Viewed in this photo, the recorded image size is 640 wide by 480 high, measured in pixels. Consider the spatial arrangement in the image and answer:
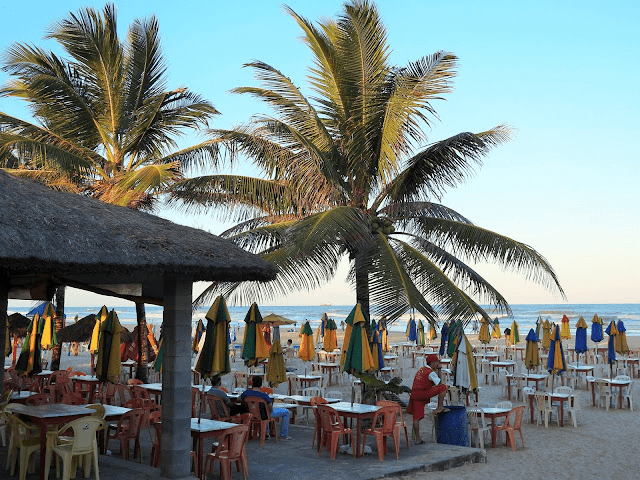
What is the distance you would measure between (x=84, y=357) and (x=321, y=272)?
2255 cm

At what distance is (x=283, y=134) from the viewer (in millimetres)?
12984

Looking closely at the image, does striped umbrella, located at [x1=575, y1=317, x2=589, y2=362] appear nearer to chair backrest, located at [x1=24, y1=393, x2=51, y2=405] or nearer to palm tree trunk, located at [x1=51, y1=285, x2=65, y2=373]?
palm tree trunk, located at [x1=51, y1=285, x2=65, y2=373]

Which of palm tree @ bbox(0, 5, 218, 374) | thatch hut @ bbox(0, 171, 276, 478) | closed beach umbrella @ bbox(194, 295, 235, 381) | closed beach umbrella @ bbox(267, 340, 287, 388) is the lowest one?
closed beach umbrella @ bbox(267, 340, 287, 388)

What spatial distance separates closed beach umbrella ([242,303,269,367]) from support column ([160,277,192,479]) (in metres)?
3.96

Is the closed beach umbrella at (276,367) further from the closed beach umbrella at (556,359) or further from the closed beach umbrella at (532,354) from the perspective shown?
the closed beach umbrella at (532,354)

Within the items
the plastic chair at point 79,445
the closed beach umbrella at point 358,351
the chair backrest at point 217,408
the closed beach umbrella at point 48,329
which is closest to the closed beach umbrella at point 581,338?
the closed beach umbrella at point 358,351

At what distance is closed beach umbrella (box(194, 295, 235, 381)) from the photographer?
815cm

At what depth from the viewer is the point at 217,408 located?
10.1 meters

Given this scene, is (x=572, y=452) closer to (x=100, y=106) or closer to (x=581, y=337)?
(x=581, y=337)

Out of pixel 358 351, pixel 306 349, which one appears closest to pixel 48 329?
pixel 306 349

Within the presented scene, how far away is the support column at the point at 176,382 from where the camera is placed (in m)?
7.23

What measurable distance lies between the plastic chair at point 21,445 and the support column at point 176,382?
154 centimetres

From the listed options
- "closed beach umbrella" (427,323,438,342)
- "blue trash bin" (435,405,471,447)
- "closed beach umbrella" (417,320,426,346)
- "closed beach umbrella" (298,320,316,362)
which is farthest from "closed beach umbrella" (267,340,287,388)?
"closed beach umbrella" (417,320,426,346)

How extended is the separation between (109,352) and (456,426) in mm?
5501
